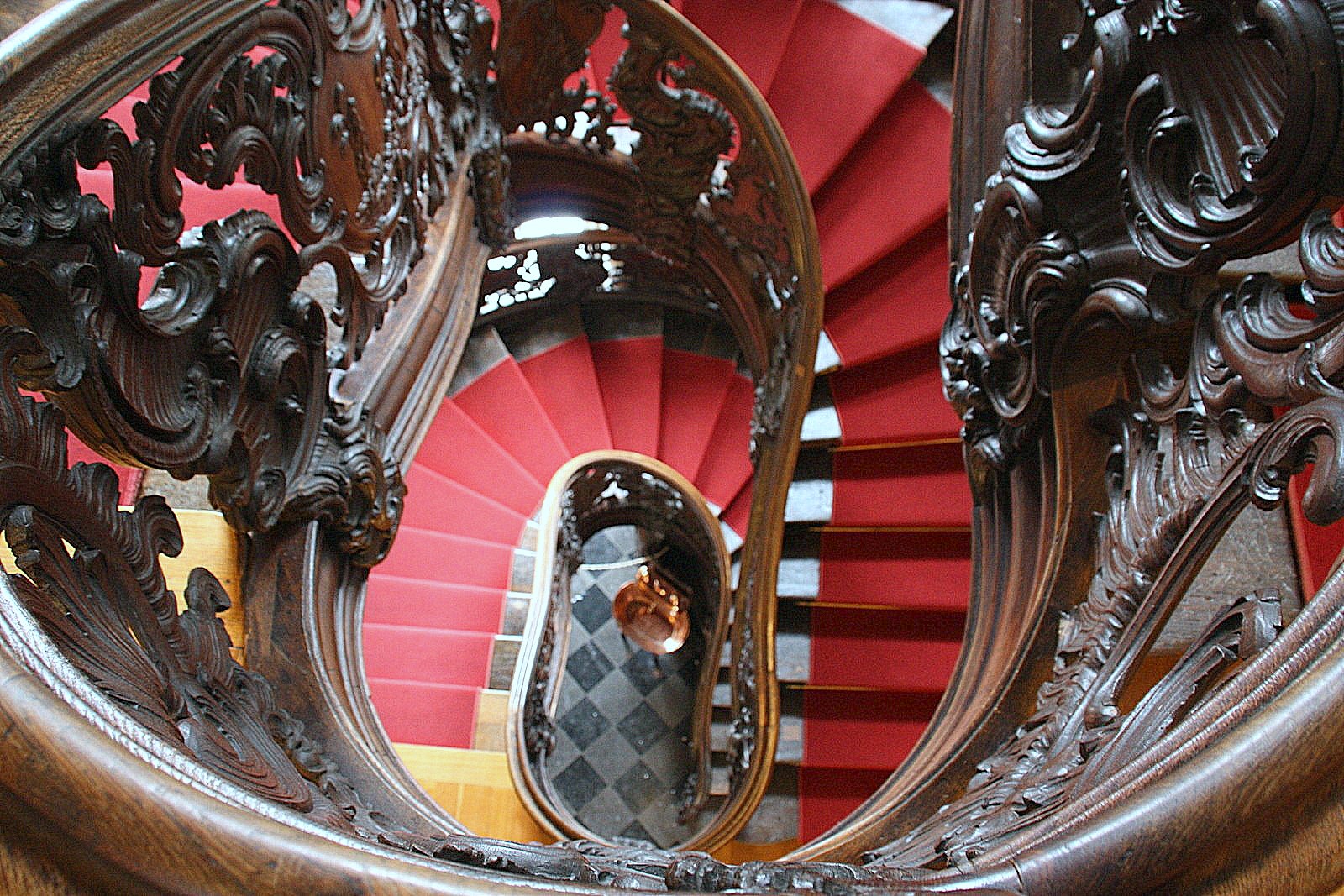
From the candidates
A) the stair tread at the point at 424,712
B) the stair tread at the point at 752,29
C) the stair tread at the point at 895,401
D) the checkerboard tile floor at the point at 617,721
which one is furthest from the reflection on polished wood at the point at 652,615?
the stair tread at the point at 752,29

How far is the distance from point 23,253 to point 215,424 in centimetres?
49

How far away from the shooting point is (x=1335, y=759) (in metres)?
0.46

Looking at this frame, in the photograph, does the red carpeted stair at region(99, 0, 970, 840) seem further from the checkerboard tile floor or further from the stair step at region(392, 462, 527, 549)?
the checkerboard tile floor

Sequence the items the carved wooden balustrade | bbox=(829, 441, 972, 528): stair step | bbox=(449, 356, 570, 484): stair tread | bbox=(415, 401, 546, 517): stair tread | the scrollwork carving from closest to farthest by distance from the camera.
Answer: the carved wooden balustrade < the scrollwork carving < bbox=(829, 441, 972, 528): stair step < bbox=(415, 401, 546, 517): stair tread < bbox=(449, 356, 570, 484): stair tread

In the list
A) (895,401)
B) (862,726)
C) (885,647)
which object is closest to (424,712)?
(862,726)

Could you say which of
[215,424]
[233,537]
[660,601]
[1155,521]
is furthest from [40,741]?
[660,601]

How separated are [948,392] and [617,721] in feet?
15.2

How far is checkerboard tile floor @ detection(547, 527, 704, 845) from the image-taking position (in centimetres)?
541

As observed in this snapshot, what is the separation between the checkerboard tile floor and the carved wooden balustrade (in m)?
3.74

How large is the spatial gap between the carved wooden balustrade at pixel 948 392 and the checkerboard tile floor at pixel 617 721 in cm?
374

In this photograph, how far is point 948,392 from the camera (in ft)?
5.62

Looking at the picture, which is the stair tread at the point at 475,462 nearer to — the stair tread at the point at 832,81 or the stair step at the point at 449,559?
the stair step at the point at 449,559

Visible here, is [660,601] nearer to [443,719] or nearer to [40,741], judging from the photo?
[443,719]

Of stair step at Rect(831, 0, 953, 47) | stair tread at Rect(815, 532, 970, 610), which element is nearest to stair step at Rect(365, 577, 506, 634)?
stair tread at Rect(815, 532, 970, 610)
